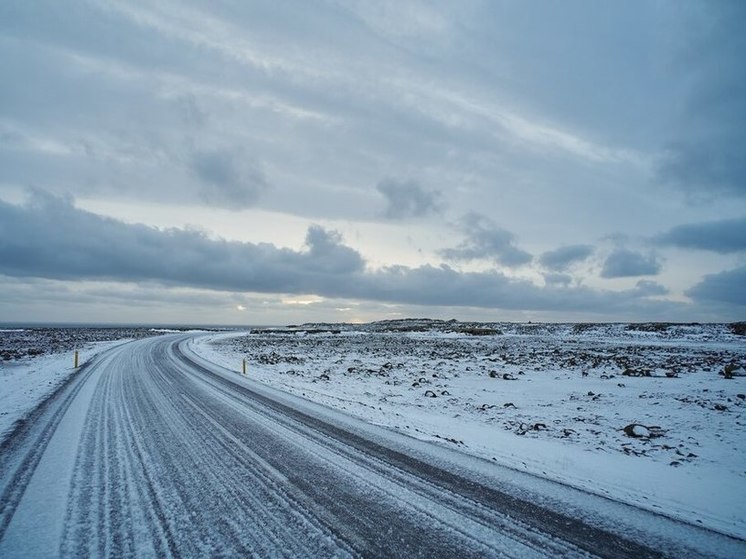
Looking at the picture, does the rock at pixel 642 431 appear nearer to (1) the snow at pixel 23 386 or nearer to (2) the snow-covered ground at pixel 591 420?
(2) the snow-covered ground at pixel 591 420

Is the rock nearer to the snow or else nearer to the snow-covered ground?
the snow-covered ground

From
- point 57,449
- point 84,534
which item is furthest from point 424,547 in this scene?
point 57,449

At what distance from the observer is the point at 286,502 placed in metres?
5.27

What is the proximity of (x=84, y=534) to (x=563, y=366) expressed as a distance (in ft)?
71.3

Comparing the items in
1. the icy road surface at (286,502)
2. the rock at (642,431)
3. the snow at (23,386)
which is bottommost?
the snow at (23,386)

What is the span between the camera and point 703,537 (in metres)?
4.57

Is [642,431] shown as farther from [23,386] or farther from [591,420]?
[23,386]

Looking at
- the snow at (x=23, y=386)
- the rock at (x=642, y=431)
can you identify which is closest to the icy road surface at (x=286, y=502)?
the snow at (x=23, y=386)

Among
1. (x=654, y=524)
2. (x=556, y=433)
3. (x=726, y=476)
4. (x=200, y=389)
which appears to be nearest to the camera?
(x=654, y=524)

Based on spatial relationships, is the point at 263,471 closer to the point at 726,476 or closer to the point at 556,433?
the point at 556,433

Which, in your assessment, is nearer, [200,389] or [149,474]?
[149,474]

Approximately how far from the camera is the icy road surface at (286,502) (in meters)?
4.24

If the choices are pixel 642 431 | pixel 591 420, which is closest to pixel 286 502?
pixel 642 431

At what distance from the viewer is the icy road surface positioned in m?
4.24
